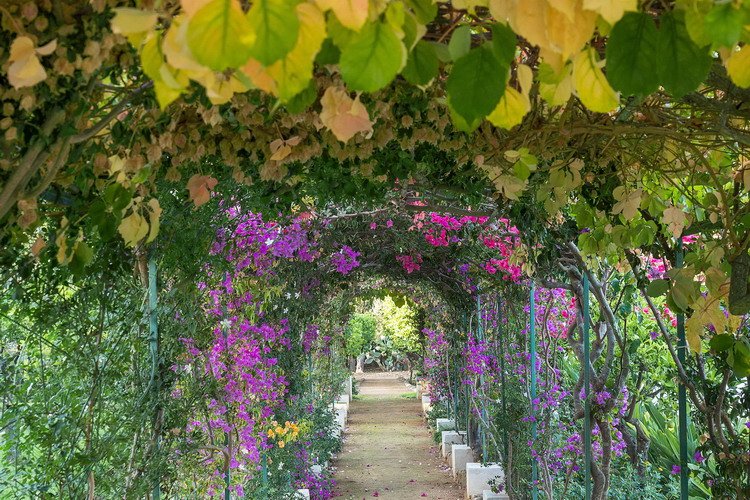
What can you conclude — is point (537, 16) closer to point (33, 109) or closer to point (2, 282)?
point (33, 109)

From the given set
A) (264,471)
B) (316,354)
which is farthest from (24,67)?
(316,354)

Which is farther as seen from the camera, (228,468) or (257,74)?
(228,468)

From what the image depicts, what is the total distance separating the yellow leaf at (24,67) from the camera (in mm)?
1013

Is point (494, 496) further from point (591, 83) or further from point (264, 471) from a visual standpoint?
point (591, 83)

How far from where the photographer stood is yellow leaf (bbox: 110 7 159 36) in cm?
72

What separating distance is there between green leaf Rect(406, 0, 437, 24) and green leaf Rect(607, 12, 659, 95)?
19 centimetres

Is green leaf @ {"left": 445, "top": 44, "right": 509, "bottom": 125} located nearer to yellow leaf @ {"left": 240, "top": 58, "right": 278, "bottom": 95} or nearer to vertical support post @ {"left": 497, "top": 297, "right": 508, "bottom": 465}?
yellow leaf @ {"left": 240, "top": 58, "right": 278, "bottom": 95}

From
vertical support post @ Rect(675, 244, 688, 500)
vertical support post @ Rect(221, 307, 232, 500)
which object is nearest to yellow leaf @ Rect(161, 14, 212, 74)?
vertical support post @ Rect(675, 244, 688, 500)

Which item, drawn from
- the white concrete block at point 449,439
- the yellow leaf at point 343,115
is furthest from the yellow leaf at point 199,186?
the white concrete block at point 449,439

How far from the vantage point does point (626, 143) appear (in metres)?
2.57

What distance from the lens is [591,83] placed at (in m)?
0.91

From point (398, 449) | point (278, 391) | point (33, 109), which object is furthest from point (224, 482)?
point (398, 449)

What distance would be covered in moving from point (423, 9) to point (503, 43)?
0.09 m

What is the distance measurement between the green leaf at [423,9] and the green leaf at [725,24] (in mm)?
283
